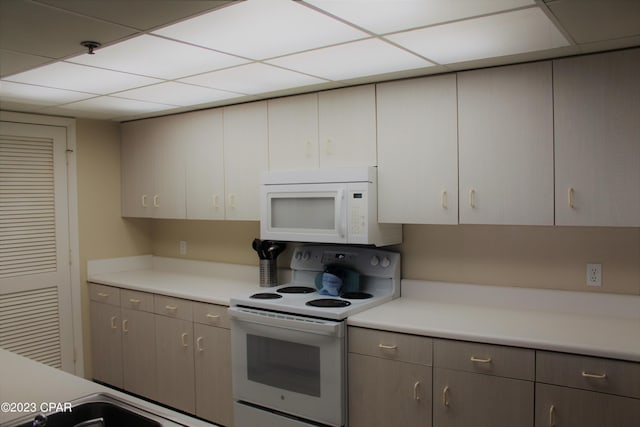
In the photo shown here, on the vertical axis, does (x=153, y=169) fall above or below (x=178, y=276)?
above

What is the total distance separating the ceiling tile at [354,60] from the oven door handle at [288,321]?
128 centimetres

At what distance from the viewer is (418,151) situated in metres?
2.80

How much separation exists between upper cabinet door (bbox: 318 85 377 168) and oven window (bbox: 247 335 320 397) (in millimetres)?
1085

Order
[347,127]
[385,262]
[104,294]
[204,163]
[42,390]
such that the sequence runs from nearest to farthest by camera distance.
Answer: [42,390] → [347,127] → [385,262] → [204,163] → [104,294]

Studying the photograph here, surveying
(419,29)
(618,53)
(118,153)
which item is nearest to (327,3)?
(419,29)

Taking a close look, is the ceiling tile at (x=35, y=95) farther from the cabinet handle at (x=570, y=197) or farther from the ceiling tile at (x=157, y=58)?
the cabinet handle at (x=570, y=197)

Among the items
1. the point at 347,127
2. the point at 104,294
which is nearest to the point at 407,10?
the point at 347,127

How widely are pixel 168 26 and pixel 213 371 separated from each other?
2218 millimetres

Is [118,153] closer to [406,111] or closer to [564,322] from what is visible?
Answer: [406,111]

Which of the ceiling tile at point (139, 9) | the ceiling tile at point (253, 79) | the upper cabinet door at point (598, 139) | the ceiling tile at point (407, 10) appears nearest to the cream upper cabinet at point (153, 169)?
the ceiling tile at point (253, 79)

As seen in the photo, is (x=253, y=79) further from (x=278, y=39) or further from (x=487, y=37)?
(x=487, y=37)

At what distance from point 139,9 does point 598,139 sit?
1.97 metres

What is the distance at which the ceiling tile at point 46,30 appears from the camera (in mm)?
1735

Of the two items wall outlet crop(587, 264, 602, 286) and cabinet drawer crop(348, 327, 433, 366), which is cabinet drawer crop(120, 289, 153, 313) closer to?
cabinet drawer crop(348, 327, 433, 366)
